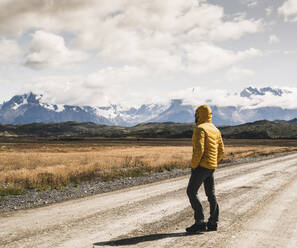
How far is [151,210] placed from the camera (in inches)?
308

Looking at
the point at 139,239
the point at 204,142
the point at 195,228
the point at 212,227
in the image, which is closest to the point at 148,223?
the point at 139,239

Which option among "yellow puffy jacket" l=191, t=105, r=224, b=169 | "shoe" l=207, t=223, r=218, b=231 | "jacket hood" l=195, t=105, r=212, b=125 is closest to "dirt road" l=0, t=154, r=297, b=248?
"shoe" l=207, t=223, r=218, b=231

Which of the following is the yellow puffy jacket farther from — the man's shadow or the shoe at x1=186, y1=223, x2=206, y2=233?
the man's shadow

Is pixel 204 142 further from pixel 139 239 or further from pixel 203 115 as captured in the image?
pixel 139 239

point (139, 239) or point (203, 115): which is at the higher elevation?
point (203, 115)

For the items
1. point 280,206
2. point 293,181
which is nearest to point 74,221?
point 280,206

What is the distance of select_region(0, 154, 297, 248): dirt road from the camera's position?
212 inches

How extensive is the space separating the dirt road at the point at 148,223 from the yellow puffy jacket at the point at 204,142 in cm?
151

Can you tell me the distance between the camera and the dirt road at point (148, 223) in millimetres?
5386

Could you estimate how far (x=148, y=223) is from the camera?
6602 millimetres

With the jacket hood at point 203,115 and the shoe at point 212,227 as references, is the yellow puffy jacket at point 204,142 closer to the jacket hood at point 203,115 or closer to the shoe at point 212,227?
the jacket hood at point 203,115

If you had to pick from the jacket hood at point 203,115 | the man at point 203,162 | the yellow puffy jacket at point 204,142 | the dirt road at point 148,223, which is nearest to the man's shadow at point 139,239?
the dirt road at point 148,223

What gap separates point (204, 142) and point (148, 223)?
95.6 inches

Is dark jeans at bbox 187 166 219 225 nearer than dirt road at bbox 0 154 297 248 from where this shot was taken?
No
